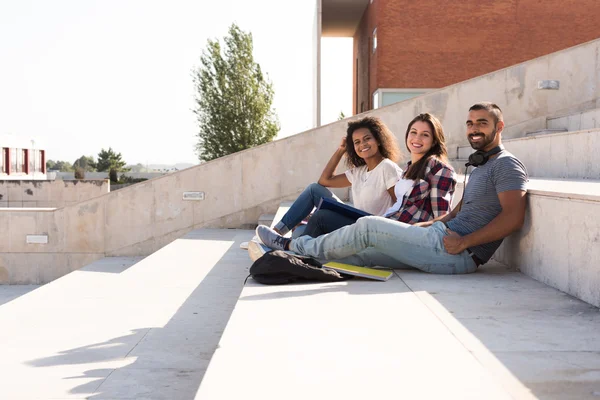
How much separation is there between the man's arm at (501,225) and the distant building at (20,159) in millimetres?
41862

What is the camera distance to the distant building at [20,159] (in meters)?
45.6

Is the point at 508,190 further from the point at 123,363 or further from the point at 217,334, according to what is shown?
the point at 123,363

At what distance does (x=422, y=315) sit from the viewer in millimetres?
3516

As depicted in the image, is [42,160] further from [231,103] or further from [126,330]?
[126,330]

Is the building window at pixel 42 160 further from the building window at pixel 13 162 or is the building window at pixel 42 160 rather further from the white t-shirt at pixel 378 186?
the white t-shirt at pixel 378 186

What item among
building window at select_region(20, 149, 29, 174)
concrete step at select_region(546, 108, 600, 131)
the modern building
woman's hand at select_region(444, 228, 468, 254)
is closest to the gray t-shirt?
woman's hand at select_region(444, 228, 468, 254)

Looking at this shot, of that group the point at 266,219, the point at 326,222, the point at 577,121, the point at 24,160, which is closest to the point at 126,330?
the point at 326,222

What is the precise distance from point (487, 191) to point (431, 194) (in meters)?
0.65

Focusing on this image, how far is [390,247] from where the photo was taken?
460 cm

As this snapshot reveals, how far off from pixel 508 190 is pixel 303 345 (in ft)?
7.16

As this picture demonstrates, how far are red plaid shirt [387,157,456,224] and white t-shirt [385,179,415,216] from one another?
0.26 ft

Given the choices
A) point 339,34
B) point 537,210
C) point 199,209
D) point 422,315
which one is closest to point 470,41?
point 339,34


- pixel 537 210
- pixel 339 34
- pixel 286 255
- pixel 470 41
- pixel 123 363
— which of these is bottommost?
pixel 123 363

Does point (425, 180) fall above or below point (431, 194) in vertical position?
above
